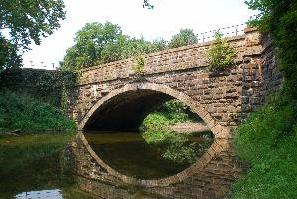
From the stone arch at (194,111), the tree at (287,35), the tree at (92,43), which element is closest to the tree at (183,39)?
the tree at (92,43)

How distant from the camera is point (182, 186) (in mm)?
7145

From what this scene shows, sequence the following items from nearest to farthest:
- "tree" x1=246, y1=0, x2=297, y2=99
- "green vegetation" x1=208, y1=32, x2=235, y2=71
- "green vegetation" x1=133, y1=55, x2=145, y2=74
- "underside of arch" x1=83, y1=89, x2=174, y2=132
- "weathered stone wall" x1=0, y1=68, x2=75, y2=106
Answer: "tree" x1=246, y1=0, x2=297, y2=99, "green vegetation" x1=208, y1=32, x2=235, y2=71, "green vegetation" x1=133, y1=55, x2=145, y2=74, "underside of arch" x1=83, y1=89, x2=174, y2=132, "weathered stone wall" x1=0, y1=68, x2=75, y2=106

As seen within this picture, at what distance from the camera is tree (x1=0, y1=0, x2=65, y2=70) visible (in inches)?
852

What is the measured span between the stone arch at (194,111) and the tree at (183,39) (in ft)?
85.9

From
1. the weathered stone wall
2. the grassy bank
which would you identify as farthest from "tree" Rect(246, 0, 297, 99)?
the weathered stone wall

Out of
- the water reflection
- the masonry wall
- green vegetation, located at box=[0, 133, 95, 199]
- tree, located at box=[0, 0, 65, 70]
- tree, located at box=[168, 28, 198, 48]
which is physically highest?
tree, located at box=[168, 28, 198, 48]

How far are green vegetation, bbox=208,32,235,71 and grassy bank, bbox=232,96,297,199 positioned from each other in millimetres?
3085

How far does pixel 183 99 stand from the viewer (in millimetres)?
16031

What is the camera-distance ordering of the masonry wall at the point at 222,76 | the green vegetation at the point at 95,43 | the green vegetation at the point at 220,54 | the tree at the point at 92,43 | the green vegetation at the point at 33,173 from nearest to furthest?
the green vegetation at the point at 33,173 → the masonry wall at the point at 222,76 → the green vegetation at the point at 220,54 → the green vegetation at the point at 95,43 → the tree at the point at 92,43

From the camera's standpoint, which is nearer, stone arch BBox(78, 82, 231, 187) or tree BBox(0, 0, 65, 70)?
stone arch BBox(78, 82, 231, 187)

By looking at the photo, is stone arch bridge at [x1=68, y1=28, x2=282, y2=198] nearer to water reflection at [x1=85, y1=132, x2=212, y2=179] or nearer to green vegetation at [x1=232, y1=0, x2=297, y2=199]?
water reflection at [x1=85, y1=132, x2=212, y2=179]

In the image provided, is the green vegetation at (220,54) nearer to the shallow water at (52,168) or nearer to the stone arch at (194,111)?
the stone arch at (194,111)

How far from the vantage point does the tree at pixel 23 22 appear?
21641mm

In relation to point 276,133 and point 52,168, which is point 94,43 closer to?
point 52,168
